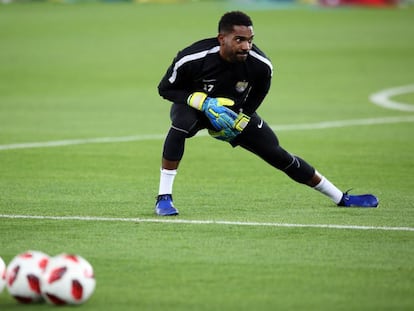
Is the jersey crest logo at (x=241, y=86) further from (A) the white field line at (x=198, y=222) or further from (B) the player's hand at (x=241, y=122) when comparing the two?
(A) the white field line at (x=198, y=222)

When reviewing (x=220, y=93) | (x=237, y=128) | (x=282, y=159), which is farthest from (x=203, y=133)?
(x=237, y=128)

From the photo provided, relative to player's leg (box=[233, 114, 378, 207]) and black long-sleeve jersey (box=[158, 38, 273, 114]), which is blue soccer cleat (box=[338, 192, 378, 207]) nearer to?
player's leg (box=[233, 114, 378, 207])

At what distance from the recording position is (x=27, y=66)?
32.0m

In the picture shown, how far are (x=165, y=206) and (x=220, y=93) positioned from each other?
1265 millimetres

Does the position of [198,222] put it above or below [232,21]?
below

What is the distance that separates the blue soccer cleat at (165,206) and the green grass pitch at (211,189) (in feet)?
0.46

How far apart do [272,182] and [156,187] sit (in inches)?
60.2

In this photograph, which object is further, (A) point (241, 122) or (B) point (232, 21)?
(A) point (241, 122)

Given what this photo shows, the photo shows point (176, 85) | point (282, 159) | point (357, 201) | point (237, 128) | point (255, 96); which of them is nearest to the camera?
point (237, 128)

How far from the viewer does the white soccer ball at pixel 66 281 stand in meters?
8.06

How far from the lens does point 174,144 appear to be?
11.6m

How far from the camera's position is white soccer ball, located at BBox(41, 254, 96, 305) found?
317 inches

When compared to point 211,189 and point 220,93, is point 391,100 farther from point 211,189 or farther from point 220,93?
point 220,93

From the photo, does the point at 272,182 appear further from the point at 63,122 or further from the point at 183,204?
the point at 63,122
